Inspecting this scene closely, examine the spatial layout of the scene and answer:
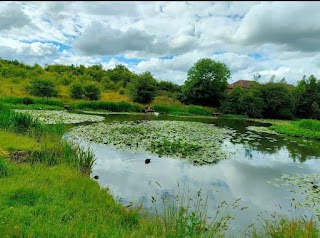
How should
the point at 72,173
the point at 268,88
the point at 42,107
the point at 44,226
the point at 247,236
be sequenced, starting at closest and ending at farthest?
the point at 44,226 → the point at 247,236 → the point at 72,173 → the point at 42,107 → the point at 268,88

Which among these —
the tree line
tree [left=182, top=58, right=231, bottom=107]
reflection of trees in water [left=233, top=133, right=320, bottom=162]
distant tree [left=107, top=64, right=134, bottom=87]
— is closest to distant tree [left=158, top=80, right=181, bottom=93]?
distant tree [left=107, top=64, right=134, bottom=87]

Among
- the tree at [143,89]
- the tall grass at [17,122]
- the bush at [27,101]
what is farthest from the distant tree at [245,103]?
the tall grass at [17,122]

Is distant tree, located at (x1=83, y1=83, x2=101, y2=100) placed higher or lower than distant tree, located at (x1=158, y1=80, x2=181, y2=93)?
lower

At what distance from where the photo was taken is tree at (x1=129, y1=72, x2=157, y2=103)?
37375 mm

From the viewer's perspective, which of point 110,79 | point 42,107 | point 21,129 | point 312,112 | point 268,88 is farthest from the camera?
point 110,79

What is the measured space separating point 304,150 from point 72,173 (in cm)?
1248

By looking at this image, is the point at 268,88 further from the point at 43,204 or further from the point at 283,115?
the point at 43,204

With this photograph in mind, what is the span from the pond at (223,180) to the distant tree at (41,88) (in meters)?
23.6

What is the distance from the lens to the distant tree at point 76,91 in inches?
1426

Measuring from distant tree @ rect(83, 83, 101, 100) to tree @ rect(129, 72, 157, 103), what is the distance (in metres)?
4.80

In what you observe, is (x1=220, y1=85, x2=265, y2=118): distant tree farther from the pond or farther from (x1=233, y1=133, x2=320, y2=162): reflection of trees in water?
the pond

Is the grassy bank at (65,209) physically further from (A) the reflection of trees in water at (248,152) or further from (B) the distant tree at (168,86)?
(B) the distant tree at (168,86)

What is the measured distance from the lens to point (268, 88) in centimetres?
3788

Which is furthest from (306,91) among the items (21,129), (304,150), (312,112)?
(21,129)
